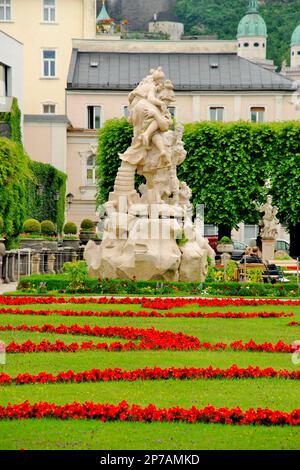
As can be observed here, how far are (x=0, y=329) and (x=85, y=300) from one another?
6.90 m

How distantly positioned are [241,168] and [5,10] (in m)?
32.6

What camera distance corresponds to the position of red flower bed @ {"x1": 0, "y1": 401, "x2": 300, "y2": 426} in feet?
41.8

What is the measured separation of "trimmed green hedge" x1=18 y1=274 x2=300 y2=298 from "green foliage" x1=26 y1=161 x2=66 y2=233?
28.2 metres

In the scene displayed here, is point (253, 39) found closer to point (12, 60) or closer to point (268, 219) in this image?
point (12, 60)

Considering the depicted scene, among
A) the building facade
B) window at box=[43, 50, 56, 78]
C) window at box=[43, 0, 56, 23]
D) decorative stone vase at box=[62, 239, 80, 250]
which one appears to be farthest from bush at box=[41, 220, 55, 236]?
window at box=[43, 0, 56, 23]

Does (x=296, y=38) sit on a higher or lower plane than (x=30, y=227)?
higher

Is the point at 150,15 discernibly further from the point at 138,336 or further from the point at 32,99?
the point at 138,336

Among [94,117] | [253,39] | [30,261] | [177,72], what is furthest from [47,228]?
[253,39]

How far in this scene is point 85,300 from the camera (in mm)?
27250

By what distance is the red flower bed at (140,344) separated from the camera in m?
17.9

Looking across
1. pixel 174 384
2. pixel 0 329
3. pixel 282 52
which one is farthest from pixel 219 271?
pixel 282 52

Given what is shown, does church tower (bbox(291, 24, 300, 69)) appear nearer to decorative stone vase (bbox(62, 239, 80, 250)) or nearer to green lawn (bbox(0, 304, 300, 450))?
decorative stone vase (bbox(62, 239, 80, 250))

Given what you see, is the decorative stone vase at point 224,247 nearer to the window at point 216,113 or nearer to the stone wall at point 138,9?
the window at point 216,113

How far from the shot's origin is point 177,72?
3068 inches
